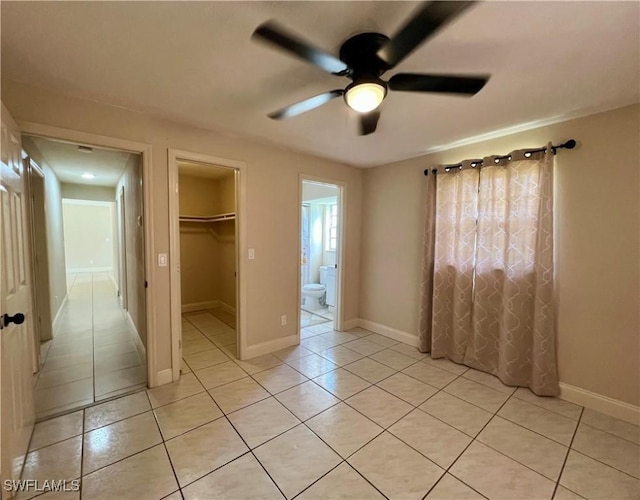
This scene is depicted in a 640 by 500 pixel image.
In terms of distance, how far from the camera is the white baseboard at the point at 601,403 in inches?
81.8

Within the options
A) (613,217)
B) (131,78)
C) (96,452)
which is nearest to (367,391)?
(96,452)

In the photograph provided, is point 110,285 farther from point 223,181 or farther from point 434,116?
point 434,116

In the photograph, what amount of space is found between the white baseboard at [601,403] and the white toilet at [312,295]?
3409 millimetres

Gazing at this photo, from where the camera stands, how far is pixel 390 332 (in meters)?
3.76

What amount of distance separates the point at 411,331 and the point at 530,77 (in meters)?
2.80

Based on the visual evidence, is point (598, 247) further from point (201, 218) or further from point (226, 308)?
point (201, 218)

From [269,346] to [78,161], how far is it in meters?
3.67

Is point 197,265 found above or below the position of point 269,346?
above

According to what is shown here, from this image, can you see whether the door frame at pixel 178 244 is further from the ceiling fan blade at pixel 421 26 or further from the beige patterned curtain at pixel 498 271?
the beige patterned curtain at pixel 498 271

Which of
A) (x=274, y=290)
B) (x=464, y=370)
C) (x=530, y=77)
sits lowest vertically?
(x=464, y=370)

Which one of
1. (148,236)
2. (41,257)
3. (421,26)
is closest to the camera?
(421,26)

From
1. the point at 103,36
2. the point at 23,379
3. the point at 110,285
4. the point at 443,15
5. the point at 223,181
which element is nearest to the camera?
the point at 443,15

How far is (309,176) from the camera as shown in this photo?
346cm

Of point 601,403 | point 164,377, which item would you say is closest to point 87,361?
A: point 164,377
